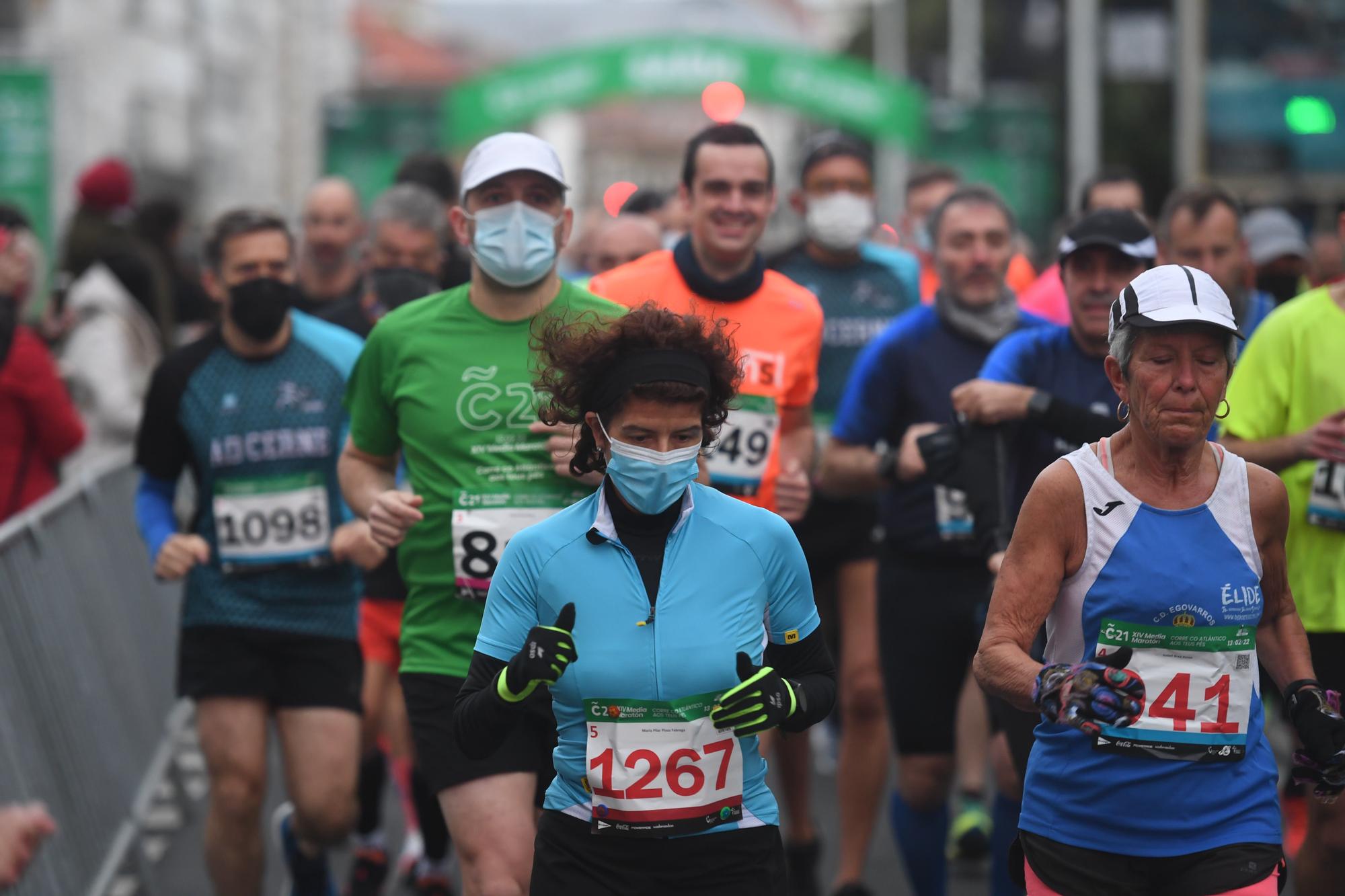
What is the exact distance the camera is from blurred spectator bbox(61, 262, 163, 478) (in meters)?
10.4

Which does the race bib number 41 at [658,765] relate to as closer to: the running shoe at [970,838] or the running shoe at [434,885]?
the running shoe at [434,885]

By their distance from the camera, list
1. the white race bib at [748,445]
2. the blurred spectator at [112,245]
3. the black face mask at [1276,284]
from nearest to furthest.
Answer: the white race bib at [748,445] → the black face mask at [1276,284] → the blurred spectator at [112,245]

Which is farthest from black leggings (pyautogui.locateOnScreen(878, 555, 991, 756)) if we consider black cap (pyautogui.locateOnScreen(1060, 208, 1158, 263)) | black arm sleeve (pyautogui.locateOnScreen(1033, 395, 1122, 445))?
black cap (pyautogui.locateOnScreen(1060, 208, 1158, 263))

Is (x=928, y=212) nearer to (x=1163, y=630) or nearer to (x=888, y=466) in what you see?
(x=888, y=466)

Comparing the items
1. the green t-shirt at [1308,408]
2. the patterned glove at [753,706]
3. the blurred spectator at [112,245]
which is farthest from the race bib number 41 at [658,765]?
the blurred spectator at [112,245]

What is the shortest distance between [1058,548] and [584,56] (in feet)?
86.8

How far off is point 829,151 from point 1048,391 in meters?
2.94

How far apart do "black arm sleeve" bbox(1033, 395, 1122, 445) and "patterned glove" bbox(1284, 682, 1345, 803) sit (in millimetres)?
1367

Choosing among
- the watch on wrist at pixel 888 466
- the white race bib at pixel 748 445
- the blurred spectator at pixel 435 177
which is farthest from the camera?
the blurred spectator at pixel 435 177

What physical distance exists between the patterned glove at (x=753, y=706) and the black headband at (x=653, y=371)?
65 centimetres

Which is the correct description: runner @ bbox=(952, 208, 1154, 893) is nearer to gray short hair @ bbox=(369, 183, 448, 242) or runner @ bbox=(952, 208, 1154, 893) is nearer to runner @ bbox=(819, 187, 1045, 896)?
runner @ bbox=(819, 187, 1045, 896)

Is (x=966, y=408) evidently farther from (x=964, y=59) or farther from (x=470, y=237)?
(x=964, y=59)

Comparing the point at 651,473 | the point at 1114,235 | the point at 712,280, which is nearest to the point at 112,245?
the point at 712,280

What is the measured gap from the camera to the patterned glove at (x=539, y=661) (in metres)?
4.11
